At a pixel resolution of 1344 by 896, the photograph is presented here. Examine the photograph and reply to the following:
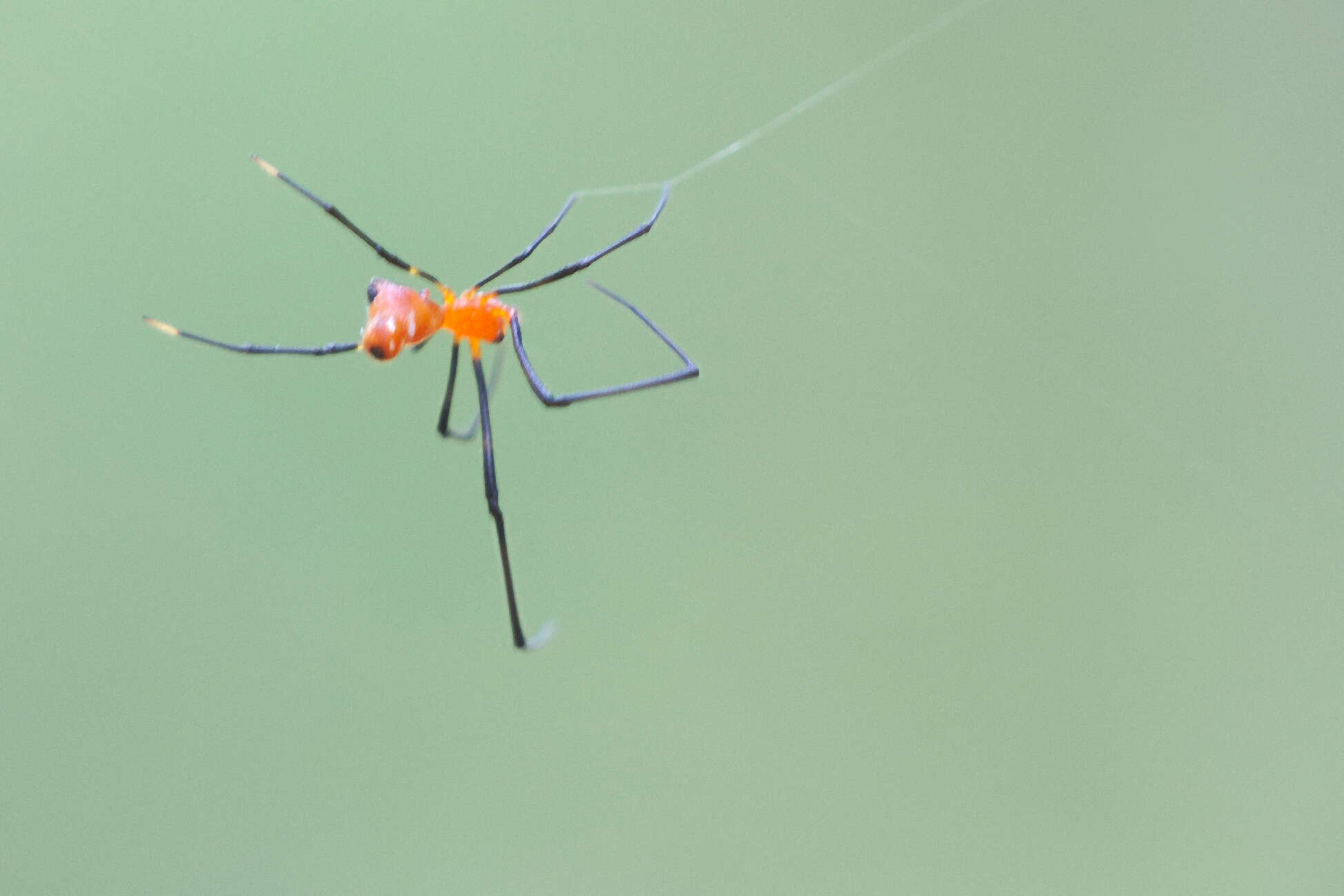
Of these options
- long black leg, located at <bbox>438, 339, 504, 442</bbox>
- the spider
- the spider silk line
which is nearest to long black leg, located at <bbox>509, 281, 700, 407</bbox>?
the spider

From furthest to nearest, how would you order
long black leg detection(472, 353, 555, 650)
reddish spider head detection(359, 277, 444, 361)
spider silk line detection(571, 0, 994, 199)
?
spider silk line detection(571, 0, 994, 199), long black leg detection(472, 353, 555, 650), reddish spider head detection(359, 277, 444, 361)

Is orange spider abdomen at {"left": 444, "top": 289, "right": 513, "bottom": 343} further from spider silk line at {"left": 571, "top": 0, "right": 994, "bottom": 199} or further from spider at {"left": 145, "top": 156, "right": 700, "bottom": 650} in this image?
spider silk line at {"left": 571, "top": 0, "right": 994, "bottom": 199}

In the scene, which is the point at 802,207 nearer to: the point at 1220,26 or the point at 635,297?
the point at 635,297

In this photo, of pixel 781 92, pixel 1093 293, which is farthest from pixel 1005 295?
pixel 781 92

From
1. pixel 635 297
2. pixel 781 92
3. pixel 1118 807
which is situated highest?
pixel 781 92

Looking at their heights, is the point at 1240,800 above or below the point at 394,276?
below

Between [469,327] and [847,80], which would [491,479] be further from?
[847,80]

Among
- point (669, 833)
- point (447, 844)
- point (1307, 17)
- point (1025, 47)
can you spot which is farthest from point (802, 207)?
point (447, 844)

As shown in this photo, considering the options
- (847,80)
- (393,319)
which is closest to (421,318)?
(393,319)
